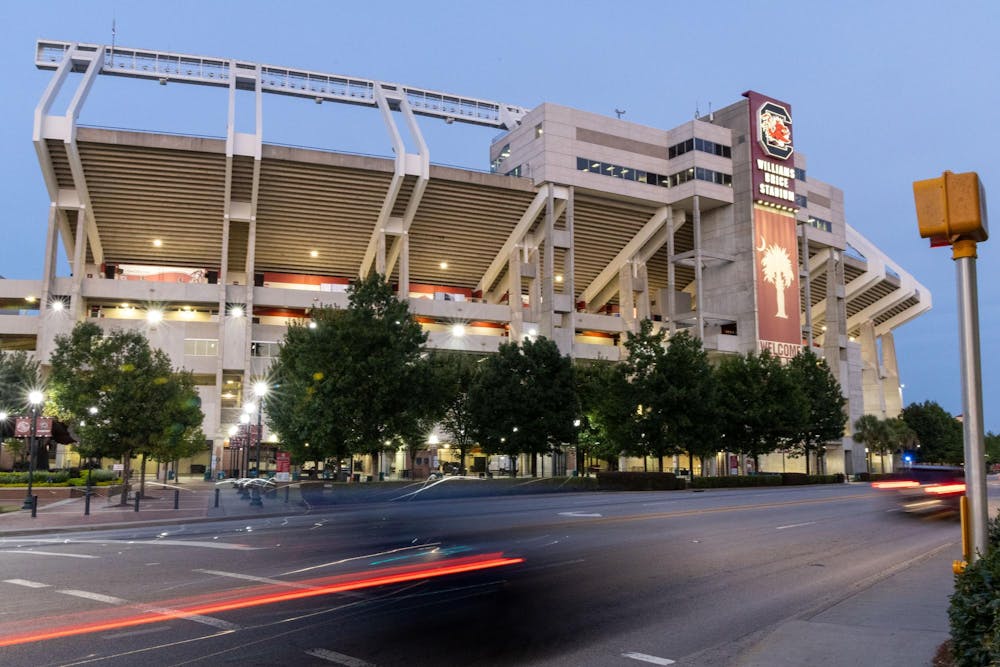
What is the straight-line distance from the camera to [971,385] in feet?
18.8

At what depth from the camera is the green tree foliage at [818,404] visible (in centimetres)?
6906

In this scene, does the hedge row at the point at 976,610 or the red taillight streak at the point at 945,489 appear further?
the red taillight streak at the point at 945,489

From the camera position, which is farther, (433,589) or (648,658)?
(433,589)

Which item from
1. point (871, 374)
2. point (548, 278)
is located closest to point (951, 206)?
point (548, 278)

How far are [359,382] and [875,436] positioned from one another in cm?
7530

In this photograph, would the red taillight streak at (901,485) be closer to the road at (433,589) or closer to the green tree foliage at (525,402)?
the green tree foliage at (525,402)

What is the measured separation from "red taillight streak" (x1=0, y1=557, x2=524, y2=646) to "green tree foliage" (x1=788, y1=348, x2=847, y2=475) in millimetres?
57411

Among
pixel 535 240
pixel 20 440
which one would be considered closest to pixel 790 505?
pixel 20 440

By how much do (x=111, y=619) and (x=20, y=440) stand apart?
43214 mm

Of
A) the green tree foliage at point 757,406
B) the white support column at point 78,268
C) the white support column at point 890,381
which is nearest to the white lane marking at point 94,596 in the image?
the green tree foliage at point 757,406

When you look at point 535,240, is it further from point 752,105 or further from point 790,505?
point 790,505

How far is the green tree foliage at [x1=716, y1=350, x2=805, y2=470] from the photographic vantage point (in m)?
60.9

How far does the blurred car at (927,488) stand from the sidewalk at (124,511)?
2482cm

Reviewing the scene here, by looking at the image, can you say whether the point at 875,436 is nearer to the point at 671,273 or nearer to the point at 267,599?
the point at 671,273
